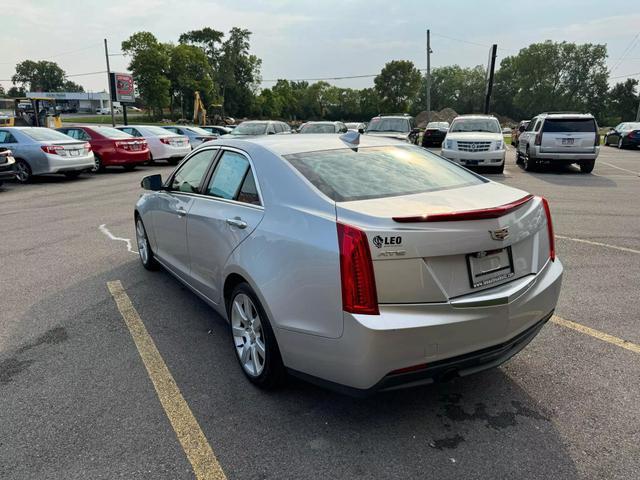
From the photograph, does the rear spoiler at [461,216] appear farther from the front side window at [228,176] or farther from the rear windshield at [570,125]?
the rear windshield at [570,125]

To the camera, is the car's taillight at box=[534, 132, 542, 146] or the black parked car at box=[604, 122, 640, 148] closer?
the car's taillight at box=[534, 132, 542, 146]

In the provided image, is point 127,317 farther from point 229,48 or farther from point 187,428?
point 229,48

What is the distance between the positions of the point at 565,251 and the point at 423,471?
4785mm

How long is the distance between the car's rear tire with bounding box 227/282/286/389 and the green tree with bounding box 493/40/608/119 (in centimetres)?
11552

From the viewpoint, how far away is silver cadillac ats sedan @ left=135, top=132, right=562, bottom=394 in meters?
2.39

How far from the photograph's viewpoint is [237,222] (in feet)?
10.6

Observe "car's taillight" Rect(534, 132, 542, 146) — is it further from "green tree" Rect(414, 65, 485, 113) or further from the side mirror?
"green tree" Rect(414, 65, 485, 113)

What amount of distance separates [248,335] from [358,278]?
1172 mm

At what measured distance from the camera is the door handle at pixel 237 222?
3.17 meters

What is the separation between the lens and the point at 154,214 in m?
4.95

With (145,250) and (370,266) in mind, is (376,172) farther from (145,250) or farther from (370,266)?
(145,250)

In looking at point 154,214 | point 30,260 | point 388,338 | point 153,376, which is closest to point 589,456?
point 388,338

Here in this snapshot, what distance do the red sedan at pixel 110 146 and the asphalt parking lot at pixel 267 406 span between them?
11.8 metres

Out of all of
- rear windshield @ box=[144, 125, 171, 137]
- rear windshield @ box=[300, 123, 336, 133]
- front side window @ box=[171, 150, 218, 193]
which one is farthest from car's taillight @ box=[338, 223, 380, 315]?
rear windshield @ box=[300, 123, 336, 133]
